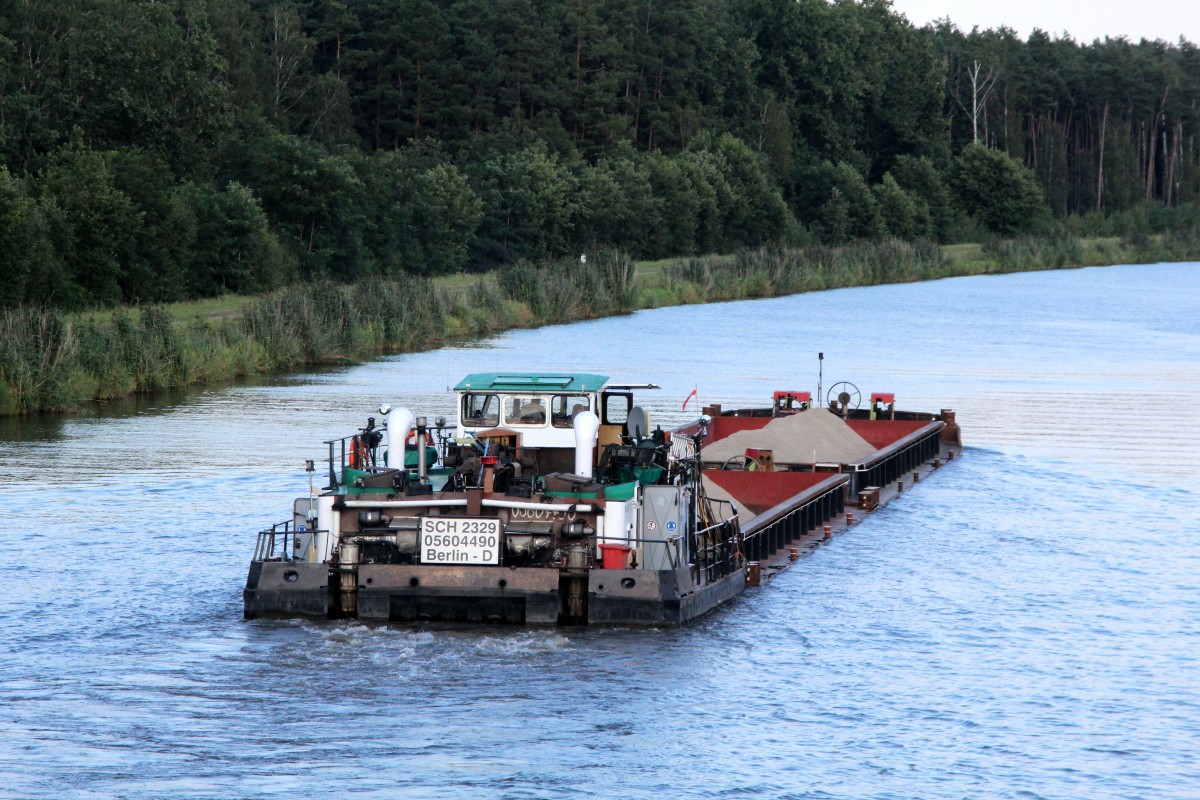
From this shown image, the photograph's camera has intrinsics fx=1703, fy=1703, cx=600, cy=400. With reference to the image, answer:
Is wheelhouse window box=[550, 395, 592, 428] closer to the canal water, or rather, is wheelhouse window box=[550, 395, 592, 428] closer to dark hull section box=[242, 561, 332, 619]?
the canal water

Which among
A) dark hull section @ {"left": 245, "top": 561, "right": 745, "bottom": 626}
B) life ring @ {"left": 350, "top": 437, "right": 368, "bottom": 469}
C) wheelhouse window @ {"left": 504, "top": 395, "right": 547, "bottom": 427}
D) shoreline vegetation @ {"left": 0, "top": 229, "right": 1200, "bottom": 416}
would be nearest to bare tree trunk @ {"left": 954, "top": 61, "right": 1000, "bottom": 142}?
shoreline vegetation @ {"left": 0, "top": 229, "right": 1200, "bottom": 416}

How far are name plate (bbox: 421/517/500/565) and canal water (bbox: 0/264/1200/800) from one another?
36.8 inches

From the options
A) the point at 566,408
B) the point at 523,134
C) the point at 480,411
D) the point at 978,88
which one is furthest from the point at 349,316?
the point at 978,88

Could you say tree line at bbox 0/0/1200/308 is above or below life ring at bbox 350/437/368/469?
above

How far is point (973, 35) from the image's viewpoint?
545ft

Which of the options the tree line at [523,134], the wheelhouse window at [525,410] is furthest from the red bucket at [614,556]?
the tree line at [523,134]

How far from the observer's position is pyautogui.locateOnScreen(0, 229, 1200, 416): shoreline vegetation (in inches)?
1650

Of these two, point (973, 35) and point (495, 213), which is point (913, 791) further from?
point (973, 35)

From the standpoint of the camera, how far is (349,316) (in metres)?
56.9

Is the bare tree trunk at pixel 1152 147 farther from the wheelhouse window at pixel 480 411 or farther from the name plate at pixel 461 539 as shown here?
the name plate at pixel 461 539

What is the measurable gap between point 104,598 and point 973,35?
508ft

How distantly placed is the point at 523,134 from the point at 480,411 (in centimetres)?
8407

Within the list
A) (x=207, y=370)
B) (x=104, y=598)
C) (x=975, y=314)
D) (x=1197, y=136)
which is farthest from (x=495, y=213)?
(x=1197, y=136)

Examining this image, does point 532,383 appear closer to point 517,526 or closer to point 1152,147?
point 517,526
